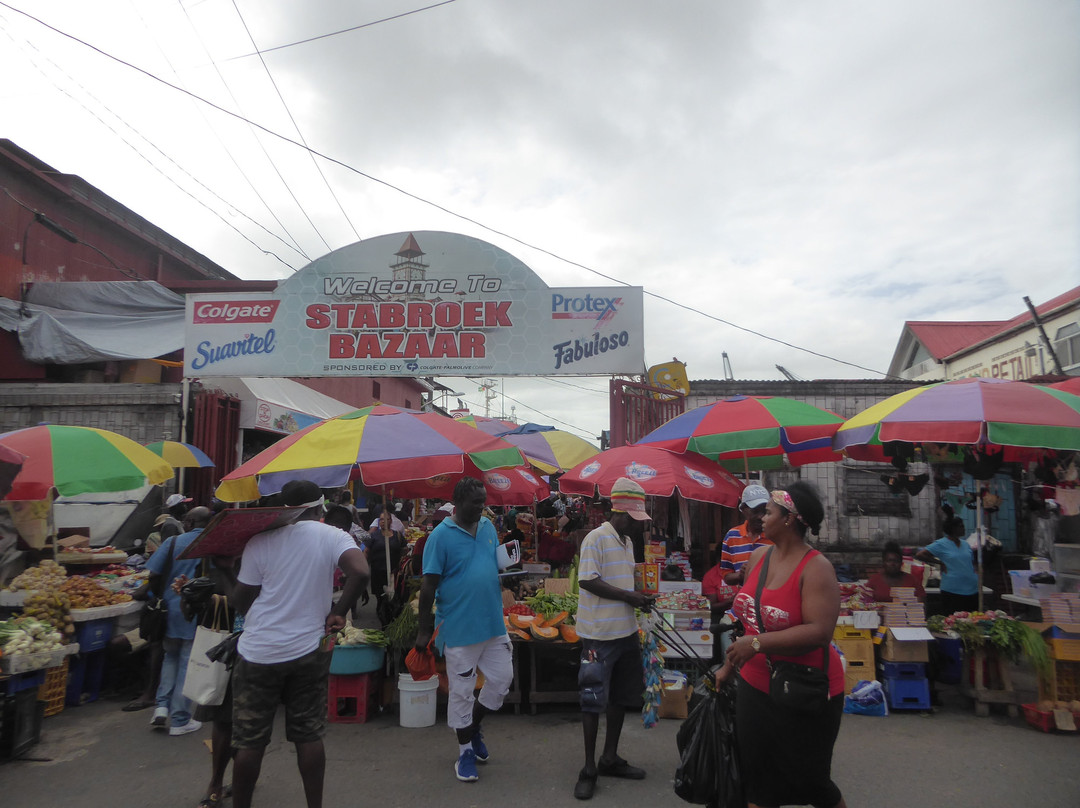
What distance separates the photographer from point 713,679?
3.79 meters

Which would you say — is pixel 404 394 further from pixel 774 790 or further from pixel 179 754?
pixel 774 790

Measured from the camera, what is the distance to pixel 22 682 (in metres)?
5.34

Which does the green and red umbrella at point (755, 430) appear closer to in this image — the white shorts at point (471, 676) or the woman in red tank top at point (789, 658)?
the white shorts at point (471, 676)

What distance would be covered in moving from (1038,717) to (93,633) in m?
8.74

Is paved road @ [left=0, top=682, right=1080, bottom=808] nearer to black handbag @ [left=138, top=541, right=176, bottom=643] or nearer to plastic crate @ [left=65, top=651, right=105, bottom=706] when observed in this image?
plastic crate @ [left=65, top=651, right=105, bottom=706]

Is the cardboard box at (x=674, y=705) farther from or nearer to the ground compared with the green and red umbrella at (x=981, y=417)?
nearer to the ground

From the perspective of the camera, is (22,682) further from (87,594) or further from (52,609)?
(87,594)

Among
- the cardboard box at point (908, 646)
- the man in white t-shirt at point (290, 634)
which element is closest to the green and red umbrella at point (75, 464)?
the man in white t-shirt at point (290, 634)

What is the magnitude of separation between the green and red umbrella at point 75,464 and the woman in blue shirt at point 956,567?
28.5 ft

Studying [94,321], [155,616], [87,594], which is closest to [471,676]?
[155,616]

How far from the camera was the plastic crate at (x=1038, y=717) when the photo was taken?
602cm

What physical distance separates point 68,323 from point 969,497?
16211mm

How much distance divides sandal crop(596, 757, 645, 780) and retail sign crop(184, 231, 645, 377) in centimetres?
657

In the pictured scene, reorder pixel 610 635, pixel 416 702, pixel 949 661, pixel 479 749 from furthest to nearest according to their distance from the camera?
pixel 949 661 < pixel 416 702 < pixel 479 749 < pixel 610 635
